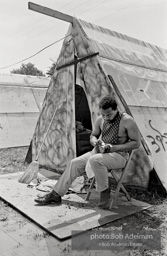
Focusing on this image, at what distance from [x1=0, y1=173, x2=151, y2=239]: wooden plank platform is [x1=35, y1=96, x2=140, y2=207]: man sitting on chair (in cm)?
17

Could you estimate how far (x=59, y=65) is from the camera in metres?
6.08

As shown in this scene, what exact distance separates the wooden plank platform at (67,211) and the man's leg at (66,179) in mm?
114

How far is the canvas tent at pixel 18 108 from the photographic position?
10078 millimetres

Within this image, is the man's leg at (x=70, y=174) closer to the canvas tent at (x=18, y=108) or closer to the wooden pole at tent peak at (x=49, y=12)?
the wooden pole at tent peak at (x=49, y=12)

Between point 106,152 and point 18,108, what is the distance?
7957 mm

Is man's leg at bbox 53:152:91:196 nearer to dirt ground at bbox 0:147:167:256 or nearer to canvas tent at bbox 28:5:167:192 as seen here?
dirt ground at bbox 0:147:167:256

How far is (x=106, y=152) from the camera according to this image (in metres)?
3.67

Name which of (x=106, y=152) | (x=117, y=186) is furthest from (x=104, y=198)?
(x=106, y=152)

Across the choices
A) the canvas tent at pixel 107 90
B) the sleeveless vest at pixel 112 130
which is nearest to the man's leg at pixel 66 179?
the sleeveless vest at pixel 112 130

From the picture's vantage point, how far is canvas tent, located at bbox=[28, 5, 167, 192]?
177 inches

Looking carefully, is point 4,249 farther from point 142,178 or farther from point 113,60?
point 113,60

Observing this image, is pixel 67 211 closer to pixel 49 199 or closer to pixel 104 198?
pixel 49 199

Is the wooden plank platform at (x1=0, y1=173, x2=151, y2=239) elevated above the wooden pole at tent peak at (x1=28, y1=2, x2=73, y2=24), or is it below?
below

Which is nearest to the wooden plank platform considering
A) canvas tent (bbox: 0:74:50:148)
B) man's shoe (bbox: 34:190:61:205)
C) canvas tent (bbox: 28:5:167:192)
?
man's shoe (bbox: 34:190:61:205)
